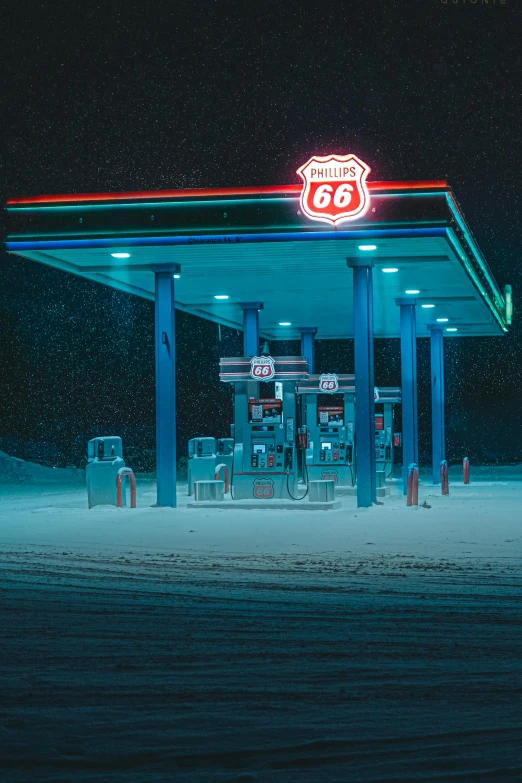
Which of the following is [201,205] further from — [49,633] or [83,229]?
[49,633]

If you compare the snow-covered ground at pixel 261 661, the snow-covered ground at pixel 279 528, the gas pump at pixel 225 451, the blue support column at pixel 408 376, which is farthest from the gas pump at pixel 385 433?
the snow-covered ground at pixel 261 661

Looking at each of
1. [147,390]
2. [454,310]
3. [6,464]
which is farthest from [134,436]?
[454,310]

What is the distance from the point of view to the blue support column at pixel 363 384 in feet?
70.3

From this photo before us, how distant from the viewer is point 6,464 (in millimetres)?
39125

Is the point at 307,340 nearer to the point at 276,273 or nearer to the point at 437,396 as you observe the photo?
the point at 437,396

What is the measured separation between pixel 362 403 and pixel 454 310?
39.6 feet

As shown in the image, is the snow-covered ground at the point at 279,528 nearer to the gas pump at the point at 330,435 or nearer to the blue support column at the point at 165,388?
the blue support column at the point at 165,388

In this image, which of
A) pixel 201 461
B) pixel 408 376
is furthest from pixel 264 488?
pixel 408 376

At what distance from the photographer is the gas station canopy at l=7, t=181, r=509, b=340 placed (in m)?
18.7

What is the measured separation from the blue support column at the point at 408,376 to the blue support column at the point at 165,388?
9481 mm

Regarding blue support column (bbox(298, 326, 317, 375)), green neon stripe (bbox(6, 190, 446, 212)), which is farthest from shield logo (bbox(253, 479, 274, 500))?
blue support column (bbox(298, 326, 317, 375))

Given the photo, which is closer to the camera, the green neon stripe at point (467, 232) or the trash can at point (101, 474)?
the green neon stripe at point (467, 232)

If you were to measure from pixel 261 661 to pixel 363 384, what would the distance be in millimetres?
14810

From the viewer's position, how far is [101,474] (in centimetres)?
2153
